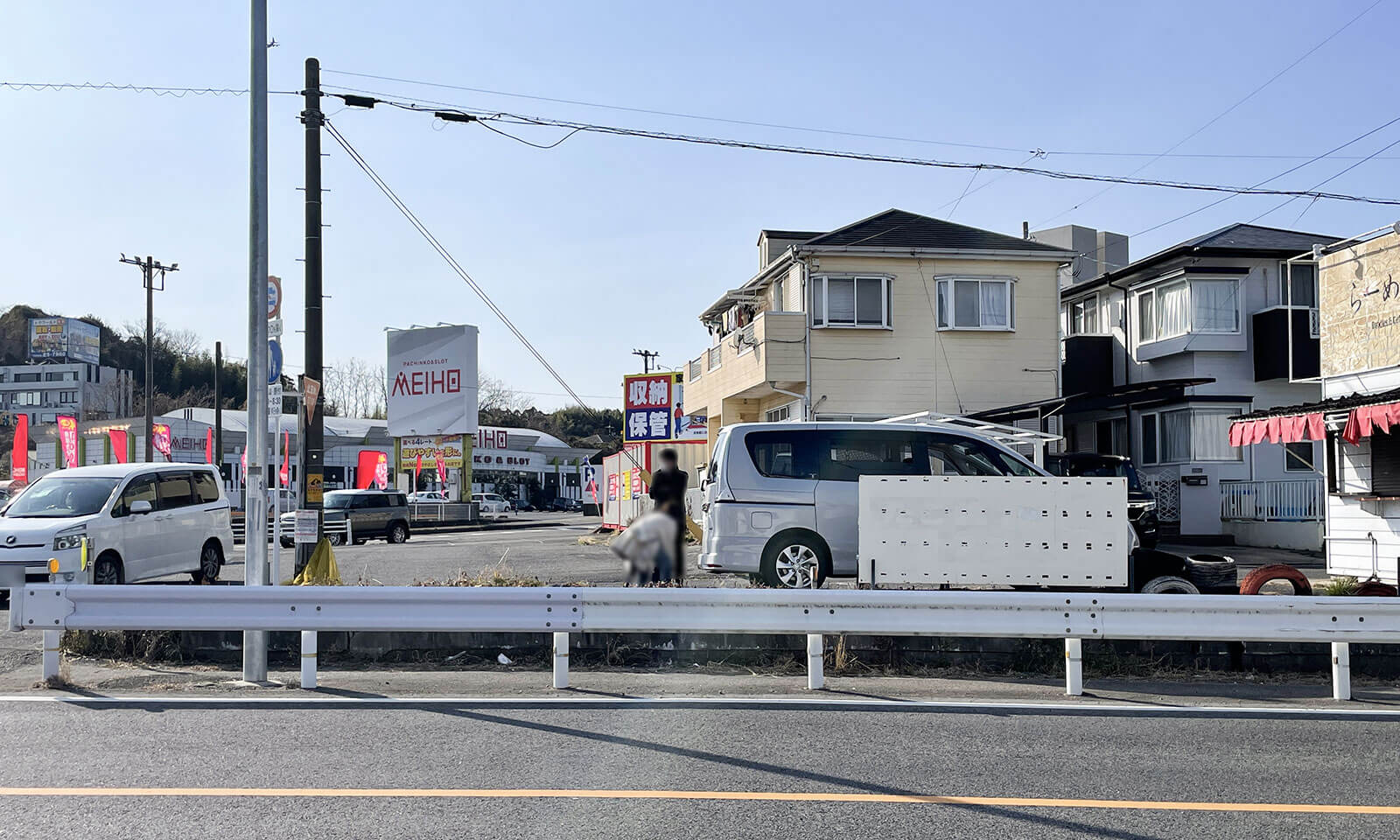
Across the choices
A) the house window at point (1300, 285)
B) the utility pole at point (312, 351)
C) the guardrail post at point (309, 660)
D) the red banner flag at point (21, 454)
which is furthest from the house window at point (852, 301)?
the red banner flag at point (21, 454)

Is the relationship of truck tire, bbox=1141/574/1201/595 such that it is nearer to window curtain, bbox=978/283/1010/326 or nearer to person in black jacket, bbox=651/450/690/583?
person in black jacket, bbox=651/450/690/583

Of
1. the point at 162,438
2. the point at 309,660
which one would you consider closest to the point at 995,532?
the point at 309,660

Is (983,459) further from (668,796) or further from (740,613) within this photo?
(668,796)

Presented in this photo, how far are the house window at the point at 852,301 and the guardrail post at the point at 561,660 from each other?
19191 mm

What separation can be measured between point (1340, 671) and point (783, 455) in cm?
558

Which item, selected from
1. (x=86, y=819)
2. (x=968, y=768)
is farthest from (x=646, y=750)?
(x=86, y=819)

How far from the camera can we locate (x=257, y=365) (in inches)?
425

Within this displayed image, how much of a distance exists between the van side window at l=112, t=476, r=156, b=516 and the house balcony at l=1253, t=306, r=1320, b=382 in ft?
77.8

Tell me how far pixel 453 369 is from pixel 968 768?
6.00 meters

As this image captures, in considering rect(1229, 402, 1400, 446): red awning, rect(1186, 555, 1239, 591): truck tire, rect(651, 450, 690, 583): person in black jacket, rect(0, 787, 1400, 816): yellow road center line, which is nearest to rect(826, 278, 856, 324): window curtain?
rect(1229, 402, 1400, 446): red awning

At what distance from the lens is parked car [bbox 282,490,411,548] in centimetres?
3366

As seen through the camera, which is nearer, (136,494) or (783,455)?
(783,455)

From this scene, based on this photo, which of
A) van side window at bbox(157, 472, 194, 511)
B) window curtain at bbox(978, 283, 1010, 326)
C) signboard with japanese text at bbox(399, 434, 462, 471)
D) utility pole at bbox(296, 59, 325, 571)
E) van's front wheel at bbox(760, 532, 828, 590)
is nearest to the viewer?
signboard with japanese text at bbox(399, 434, 462, 471)

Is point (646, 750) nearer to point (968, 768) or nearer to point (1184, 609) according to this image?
point (968, 768)
